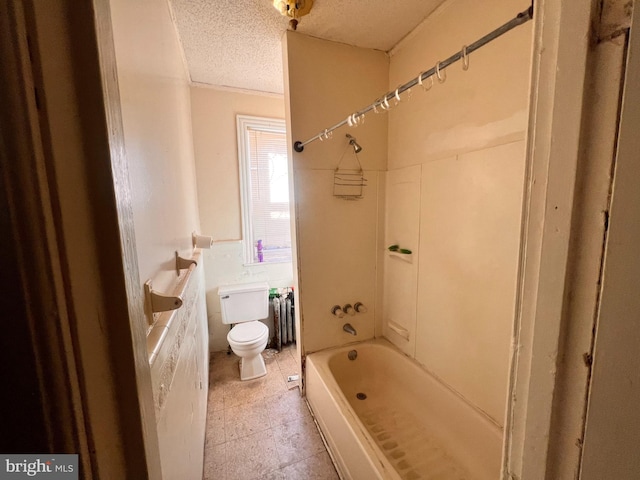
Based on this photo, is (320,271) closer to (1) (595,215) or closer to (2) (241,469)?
(2) (241,469)

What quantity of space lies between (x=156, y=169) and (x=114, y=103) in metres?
0.61

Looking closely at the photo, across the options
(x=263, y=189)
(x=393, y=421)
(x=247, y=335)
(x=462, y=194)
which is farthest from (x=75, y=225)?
(x=263, y=189)

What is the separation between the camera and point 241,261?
103 inches

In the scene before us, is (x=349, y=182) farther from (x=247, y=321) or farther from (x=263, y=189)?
(x=247, y=321)

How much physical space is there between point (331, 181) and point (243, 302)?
4.75 ft

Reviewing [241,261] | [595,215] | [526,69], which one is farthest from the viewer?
[241,261]

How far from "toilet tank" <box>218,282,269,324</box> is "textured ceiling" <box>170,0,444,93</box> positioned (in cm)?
194

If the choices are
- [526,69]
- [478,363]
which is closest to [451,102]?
[526,69]

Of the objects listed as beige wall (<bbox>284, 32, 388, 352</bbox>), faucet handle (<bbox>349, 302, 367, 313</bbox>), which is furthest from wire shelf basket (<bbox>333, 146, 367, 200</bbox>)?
faucet handle (<bbox>349, 302, 367, 313</bbox>)

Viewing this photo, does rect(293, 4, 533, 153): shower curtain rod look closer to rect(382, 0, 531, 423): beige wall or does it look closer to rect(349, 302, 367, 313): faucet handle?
rect(382, 0, 531, 423): beige wall

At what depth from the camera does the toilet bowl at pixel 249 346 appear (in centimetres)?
215

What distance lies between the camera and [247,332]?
2.29 meters

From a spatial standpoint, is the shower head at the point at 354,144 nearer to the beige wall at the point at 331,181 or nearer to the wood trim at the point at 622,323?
the beige wall at the point at 331,181

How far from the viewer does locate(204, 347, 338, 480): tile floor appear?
147cm
